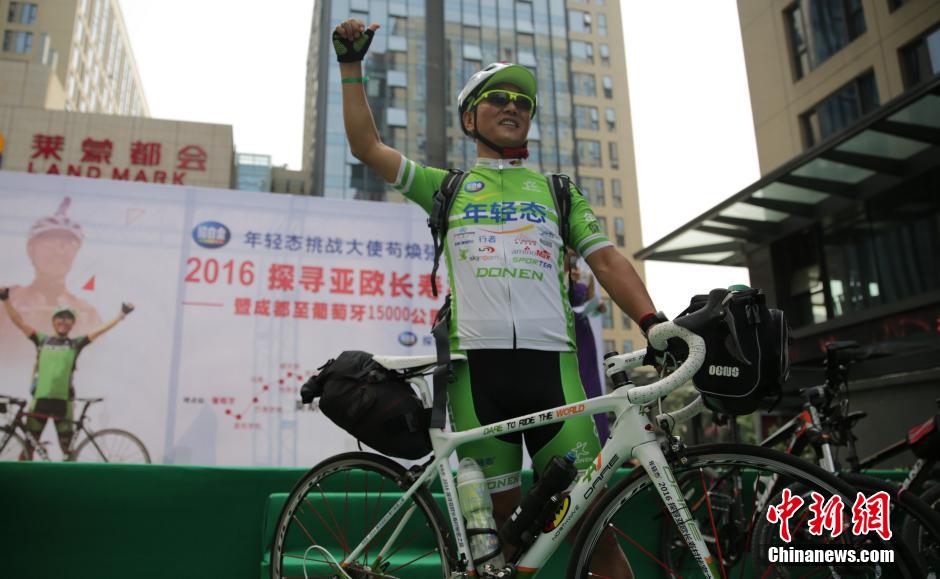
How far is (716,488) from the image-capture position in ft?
Result: 8.95

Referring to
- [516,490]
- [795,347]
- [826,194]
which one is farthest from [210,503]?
[795,347]

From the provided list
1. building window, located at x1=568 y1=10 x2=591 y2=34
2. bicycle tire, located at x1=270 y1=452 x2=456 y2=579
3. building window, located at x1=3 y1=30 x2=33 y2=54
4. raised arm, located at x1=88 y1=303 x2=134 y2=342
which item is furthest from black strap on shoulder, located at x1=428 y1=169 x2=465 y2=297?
building window, located at x1=3 y1=30 x2=33 y2=54

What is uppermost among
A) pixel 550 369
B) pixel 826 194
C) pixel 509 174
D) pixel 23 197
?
pixel 826 194

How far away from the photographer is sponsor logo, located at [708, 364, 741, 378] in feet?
5.33

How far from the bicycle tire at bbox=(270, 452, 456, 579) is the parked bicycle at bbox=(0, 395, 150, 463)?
361 centimetres

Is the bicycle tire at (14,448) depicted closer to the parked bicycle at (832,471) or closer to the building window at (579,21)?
the parked bicycle at (832,471)

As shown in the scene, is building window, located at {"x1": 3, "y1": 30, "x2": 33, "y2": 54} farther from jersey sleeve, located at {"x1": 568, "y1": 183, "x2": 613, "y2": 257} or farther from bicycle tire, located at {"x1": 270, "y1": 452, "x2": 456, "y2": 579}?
jersey sleeve, located at {"x1": 568, "y1": 183, "x2": 613, "y2": 257}

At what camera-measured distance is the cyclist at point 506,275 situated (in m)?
2.07

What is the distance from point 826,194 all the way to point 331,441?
10.9 meters

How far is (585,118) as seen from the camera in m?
44.3

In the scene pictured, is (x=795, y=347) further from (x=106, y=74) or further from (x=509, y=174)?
(x=106, y=74)

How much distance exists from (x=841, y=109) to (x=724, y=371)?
1379 cm

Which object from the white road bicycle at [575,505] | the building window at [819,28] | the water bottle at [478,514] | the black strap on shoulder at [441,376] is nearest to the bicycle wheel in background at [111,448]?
the white road bicycle at [575,505]

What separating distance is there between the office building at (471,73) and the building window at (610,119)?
8 centimetres
